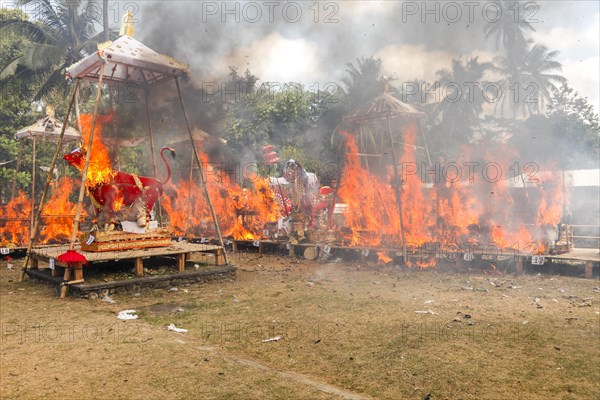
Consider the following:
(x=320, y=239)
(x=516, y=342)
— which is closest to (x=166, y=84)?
(x=320, y=239)

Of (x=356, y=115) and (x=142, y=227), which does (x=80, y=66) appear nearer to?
(x=142, y=227)

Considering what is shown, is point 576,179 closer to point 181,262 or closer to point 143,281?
point 181,262

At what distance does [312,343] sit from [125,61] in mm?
7763

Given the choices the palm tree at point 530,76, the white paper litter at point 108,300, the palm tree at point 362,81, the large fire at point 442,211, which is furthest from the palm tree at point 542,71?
the white paper litter at point 108,300

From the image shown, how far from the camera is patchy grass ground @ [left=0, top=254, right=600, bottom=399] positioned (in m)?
4.98

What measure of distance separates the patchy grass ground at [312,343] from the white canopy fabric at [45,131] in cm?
643

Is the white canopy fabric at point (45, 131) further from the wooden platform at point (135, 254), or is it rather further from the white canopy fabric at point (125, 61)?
the wooden platform at point (135, 254)

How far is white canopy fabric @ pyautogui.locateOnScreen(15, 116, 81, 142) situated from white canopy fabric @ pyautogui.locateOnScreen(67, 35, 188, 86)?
404 cm

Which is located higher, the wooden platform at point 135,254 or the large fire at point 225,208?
the large fire at point 225,208

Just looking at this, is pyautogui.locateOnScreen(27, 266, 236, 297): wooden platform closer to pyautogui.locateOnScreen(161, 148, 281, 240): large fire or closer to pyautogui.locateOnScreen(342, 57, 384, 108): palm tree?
pyautogui.locateOnScreen(161, 148, 281, 240): large fire

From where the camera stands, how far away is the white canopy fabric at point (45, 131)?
1484cm

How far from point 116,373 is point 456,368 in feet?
12.9

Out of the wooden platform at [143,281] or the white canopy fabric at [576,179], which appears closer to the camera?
the wooden platform at [143,281]

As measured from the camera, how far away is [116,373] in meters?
5.34
